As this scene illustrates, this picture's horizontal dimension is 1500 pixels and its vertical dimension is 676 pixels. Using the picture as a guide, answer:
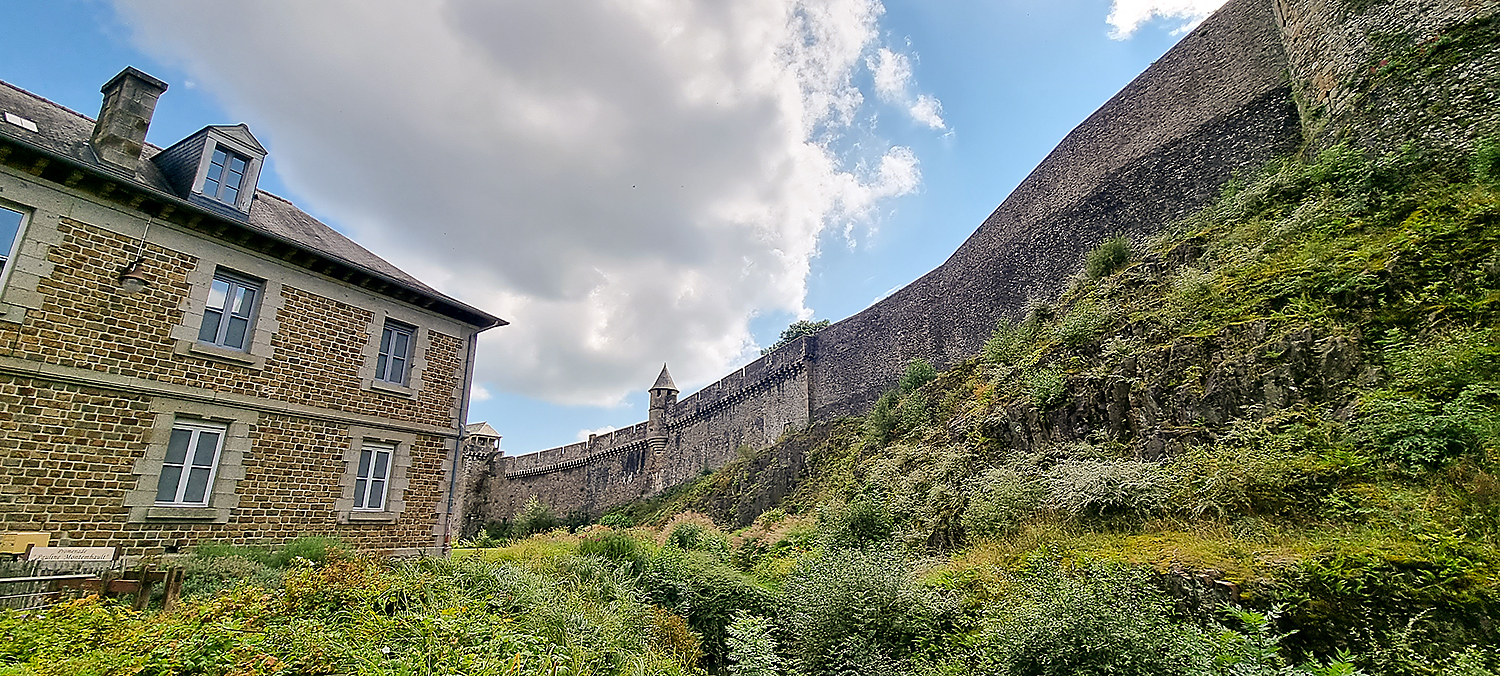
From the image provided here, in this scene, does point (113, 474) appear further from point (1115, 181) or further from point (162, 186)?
point (1115, 181)

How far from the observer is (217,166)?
10.1 m

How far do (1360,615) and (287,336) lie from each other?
1311 centimetres

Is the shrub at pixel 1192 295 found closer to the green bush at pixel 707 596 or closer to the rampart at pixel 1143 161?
the rampart at pixel 1143 161

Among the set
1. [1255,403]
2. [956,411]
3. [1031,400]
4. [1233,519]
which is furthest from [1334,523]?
[956,411]

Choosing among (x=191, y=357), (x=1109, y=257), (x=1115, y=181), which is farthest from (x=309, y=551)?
(x=1115, y=181)

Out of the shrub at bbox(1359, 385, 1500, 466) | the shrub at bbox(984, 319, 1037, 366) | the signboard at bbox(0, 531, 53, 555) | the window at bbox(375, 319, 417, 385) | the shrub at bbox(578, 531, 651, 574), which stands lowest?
the shrub at bbox(578, 531, 651, 574)

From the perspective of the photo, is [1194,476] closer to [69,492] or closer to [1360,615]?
[1360,615]

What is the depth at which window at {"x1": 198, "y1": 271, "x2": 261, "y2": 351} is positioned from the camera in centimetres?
942

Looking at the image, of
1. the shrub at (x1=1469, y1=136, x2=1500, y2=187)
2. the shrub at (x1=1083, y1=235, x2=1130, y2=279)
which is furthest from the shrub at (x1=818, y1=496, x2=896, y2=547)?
the shrub at (x1=1469, y1=136, x2=1500, y2=187)

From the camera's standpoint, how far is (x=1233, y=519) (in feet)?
21.4

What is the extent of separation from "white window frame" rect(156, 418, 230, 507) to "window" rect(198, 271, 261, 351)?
3.99 feet

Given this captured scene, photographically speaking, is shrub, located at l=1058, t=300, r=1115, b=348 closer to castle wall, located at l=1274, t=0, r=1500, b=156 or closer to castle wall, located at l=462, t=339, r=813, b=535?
castle wall, located at l=1274, t=0, r=1500, b=156

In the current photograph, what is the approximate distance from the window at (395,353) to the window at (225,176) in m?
3.01

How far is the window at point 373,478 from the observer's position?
35.4 ft
